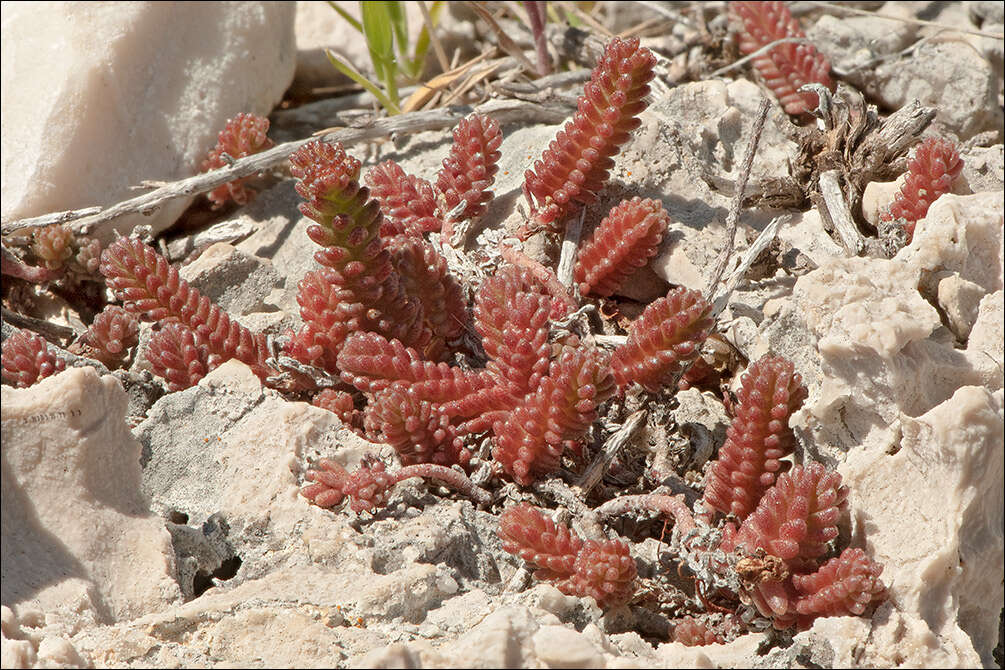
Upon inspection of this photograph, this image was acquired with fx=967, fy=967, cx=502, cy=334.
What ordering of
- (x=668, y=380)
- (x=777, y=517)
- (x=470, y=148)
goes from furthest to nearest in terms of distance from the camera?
(x=470, y=148)
(x=668, y=380)
(x=777, y=517)

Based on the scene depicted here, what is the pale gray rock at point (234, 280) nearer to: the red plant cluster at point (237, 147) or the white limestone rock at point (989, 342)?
the red plant cluster at point (237, 147)

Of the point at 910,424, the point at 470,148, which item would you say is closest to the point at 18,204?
the point at 470,148

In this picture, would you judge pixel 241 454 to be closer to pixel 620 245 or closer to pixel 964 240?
pixel 620 245

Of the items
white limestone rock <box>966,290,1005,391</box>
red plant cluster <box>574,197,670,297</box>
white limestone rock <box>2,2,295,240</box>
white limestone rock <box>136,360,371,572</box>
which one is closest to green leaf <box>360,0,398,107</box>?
white limestone rock <box>2,2,295,240</box>

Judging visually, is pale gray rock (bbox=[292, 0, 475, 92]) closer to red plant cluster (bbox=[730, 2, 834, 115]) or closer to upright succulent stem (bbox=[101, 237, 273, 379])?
red plant cluster (bbox=[730, 2, 834, 115])

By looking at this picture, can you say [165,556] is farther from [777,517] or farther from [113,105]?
[113,105]

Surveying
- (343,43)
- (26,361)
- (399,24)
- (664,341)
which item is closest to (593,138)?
(664,341)
